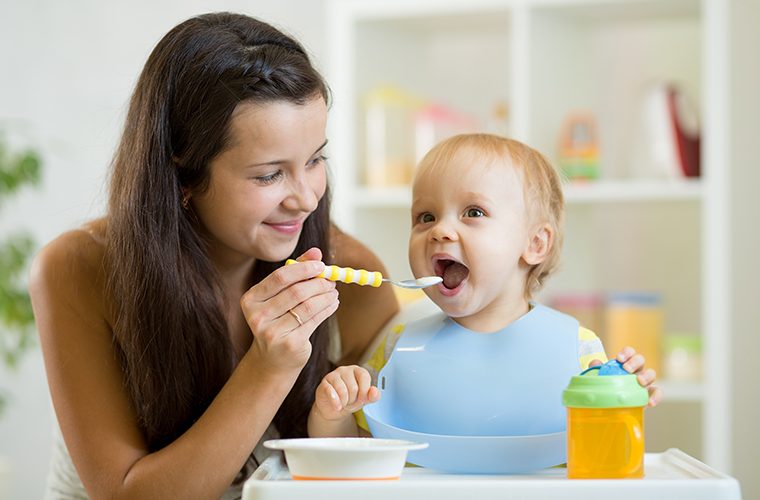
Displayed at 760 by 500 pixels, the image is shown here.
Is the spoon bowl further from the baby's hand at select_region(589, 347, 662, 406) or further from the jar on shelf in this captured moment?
the jar on shelf

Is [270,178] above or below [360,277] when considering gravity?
above

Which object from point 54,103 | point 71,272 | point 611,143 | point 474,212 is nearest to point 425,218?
point 474,212

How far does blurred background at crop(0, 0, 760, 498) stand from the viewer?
109 inches

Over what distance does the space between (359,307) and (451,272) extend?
15.5 inches

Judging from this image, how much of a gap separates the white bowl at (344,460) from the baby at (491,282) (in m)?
0.16

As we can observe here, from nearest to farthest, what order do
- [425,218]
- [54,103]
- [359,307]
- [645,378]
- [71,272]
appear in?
[645,378], [425,218], [71,272], [359,307], [54,103]

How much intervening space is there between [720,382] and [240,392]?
5.72 feet

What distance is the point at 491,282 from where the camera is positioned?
1368mm

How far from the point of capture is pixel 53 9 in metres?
3.78

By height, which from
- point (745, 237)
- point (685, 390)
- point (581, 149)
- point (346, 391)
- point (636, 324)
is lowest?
point (685, 390)

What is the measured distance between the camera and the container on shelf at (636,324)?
2811 mm

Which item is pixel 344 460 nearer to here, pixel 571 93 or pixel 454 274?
pixel 454 274

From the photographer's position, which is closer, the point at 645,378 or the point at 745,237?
the point at 645,378

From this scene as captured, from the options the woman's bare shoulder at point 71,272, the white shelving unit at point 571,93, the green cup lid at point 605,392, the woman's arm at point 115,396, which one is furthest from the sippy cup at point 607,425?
the white shelving unit at point 571,93
